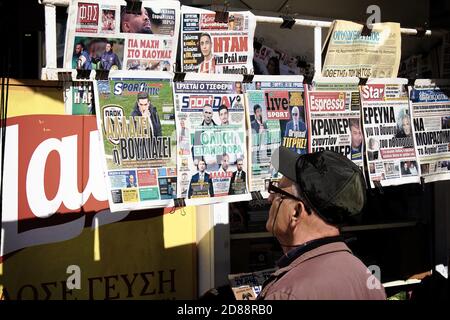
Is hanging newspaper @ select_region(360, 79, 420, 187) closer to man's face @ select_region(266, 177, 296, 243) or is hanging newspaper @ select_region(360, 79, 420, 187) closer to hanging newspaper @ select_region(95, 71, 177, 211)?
hanging newspaper @ select_region(95, 71, 177, 211)

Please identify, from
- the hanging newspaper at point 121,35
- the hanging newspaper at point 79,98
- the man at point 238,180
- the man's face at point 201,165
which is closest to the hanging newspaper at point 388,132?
the man at point 238,180

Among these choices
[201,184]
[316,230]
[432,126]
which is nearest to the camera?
[316,230]

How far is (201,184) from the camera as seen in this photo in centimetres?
294

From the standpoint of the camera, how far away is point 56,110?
11.3ft

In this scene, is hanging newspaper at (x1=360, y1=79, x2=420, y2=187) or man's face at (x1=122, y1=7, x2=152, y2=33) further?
hanging newspaper at (x1=360, y1=79, x2=420, y2=187)

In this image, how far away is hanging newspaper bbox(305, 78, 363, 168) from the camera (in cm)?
325

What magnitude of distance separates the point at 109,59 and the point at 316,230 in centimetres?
140

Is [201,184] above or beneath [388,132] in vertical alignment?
beneath

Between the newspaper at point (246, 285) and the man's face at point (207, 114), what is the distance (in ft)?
3.59

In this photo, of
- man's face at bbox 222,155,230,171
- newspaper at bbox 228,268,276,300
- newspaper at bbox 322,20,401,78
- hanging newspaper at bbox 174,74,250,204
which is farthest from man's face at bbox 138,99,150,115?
newspaper at bbox 228,268,276,300

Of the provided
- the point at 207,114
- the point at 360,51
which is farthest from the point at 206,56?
the point at 360,51

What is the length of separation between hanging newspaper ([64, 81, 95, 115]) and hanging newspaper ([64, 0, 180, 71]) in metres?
0.09

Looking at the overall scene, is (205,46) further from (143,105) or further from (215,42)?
(143,105)

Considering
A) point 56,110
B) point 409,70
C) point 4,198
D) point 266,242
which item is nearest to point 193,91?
point 56,110
